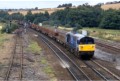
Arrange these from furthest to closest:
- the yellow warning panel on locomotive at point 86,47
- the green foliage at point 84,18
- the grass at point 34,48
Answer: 1. the green foliage at point 84,18
2. the grass at point 34,48
3. the yellow warning panel on locomotive at point 86,47

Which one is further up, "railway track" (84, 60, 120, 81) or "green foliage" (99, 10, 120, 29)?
"railway track" (84, 60, 120, 81)

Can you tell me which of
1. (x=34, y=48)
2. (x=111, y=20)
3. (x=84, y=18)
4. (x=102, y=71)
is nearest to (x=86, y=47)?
(x=102, y=71)

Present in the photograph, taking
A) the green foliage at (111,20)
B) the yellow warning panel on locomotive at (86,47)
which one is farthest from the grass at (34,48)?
the green foliage at (111,20)

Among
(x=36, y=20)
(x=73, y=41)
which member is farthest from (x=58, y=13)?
(x=73, y=41)

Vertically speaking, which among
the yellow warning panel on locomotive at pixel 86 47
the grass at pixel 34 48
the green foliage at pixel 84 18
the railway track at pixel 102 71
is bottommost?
the green foliage at pixel 84 18

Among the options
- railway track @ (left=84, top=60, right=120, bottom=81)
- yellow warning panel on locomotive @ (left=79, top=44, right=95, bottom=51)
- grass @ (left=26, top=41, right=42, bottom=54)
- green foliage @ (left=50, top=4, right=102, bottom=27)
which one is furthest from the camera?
green foliage @ (left=50, top=4, right=102, bottom=27)

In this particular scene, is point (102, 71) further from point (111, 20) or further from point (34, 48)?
point (111, 20)

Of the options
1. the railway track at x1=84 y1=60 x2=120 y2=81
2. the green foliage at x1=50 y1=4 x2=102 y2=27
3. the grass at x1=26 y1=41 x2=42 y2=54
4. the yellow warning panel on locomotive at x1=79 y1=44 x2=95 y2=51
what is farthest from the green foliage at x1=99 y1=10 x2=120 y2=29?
the railway track at x1=84 y1=60 x2=120 y2=81

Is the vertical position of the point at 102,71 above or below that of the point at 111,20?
above

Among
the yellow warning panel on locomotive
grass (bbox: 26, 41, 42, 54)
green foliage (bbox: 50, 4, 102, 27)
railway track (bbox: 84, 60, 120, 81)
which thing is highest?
the yellow warning panel on locomotive

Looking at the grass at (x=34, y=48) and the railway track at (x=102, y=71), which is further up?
the railway track at (x=102, y=71)

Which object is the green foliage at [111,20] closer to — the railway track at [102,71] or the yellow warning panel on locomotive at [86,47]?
the yellow warning panel on locomotive at [86,47]

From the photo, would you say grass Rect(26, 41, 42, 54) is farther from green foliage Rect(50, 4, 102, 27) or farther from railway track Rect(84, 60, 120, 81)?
green foliage Rect(50, 4, 102, 27)

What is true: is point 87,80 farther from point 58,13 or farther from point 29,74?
point 58,13
